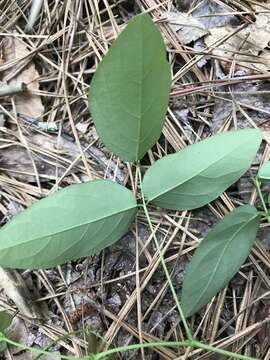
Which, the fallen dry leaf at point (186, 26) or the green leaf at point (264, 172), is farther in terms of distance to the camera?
the fallen dry leaf at point (186, 26)

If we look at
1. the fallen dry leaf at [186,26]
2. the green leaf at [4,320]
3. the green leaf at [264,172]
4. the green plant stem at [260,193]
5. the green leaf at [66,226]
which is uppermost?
the fallen dry leaf at [186,26]

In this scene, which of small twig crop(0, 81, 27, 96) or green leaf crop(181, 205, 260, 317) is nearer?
green leaf crop(181, 205, 260, 317)

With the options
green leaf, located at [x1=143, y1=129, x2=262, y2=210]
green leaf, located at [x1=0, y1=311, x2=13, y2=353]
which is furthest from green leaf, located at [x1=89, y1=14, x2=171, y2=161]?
green leaf, located at [x1=0, y1=311, x2=13, y2=353]

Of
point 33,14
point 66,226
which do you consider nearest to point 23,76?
point 33,14

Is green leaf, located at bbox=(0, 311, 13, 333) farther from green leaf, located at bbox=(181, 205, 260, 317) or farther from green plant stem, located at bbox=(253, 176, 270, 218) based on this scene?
green plant stem, located at bbox=(253, 176, 270, 218)

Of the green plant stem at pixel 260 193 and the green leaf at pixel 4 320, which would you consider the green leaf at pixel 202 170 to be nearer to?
the green plant stem at pixel 260 193

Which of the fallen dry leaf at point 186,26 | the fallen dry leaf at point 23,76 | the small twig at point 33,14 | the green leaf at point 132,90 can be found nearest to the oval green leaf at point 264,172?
the green leaf at point 132,90
